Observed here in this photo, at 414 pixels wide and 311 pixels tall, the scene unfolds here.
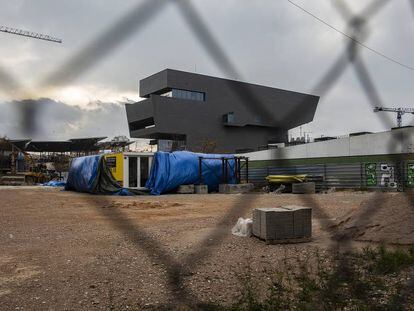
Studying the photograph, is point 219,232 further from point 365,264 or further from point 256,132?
point 256,132

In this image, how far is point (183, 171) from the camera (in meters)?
24.7

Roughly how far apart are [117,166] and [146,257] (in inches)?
745

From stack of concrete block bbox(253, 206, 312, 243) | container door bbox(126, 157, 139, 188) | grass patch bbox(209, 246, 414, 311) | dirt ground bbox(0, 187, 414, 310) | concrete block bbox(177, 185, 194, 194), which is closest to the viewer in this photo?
grass patch bbox(209, 246, 414, 311)

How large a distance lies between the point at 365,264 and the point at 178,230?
4757 millimetres

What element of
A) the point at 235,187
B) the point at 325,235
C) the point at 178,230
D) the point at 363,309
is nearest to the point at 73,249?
the point at 178,230

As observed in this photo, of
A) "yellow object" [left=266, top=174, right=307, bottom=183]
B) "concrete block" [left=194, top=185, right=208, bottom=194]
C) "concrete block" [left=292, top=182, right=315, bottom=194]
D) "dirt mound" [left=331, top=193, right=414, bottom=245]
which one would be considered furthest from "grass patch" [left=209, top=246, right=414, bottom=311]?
"yellow object" [left=266, top=174, right=307, bottom=183]

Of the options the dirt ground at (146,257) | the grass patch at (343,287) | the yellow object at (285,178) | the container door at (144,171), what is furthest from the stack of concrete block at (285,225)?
the yellow object at (285,178)

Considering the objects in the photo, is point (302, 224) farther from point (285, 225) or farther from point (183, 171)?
point (183, 171)

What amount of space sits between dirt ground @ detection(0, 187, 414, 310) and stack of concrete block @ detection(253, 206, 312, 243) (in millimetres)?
215

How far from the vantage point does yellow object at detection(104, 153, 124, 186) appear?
23.9 meters

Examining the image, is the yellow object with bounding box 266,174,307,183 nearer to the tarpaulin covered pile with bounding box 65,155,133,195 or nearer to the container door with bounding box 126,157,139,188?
the container door with bounding box 126,157,139,188

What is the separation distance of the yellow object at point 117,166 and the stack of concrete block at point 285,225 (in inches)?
679

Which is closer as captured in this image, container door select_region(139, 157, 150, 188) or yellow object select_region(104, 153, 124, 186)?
yellow object select_region(104, 153, 124, 186)

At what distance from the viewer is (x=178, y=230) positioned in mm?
9117
